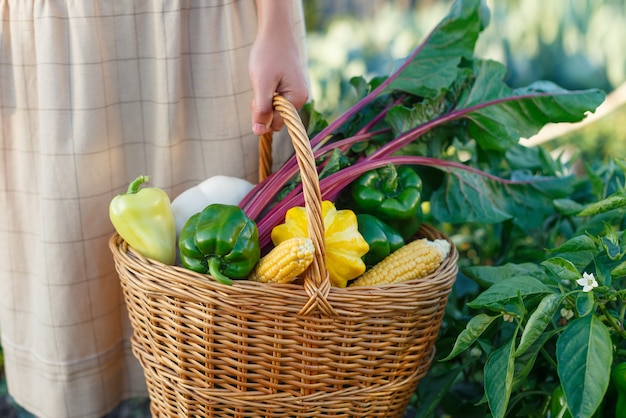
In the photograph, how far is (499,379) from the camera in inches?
45.3

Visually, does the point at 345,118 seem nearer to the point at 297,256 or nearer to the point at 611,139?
the point at 297,256

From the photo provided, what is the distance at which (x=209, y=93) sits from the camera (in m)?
1.54

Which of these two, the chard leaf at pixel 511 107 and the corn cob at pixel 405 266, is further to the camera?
the chard leaf at pixel 511 107

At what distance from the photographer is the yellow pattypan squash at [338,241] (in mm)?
1279

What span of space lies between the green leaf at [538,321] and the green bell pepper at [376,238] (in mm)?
348

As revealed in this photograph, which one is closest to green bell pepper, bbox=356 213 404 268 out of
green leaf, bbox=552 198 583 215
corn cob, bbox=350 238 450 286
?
corn cob, bbox=350 238 450 286

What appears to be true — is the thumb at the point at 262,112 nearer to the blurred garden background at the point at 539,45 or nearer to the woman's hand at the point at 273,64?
the woman's hand at the point at 273,64

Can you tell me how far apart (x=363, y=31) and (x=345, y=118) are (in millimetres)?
3592

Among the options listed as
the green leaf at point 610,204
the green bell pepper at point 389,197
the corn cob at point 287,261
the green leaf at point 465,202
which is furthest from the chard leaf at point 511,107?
the corn cob at point 287,261

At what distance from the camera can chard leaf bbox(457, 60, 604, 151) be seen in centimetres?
163

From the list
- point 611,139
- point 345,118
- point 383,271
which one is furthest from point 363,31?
point 383,271

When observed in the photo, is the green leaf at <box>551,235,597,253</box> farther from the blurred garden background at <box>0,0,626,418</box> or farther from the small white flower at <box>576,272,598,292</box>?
the blurred garden background at <box>0,0,626,418</box>

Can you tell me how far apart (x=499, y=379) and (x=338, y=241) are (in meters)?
0.37

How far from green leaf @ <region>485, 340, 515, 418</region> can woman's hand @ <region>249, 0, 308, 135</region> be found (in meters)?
0.62
